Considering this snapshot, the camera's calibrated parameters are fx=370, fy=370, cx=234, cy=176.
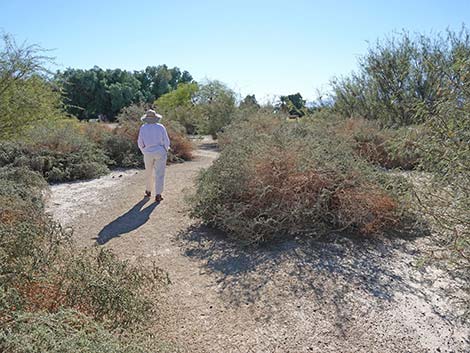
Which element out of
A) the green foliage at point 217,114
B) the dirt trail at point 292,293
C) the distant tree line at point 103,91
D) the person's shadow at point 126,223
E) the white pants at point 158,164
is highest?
the distant tree line at point 103,91

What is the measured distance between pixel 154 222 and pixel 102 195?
2.37 m

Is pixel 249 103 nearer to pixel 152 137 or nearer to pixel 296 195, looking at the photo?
pixel 152 137

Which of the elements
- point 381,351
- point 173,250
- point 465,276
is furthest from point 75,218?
point 465,276

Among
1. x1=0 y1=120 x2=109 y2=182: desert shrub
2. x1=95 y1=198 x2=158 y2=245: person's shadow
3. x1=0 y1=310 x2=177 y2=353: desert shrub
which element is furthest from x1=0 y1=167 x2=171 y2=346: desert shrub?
x1=0 y1=120 x2=109 y2=182: desert shrub

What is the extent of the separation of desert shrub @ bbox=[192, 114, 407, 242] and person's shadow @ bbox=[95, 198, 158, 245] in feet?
3.27

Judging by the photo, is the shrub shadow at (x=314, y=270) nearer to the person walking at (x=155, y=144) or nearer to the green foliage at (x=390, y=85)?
the person walking at (x=155, y=144)

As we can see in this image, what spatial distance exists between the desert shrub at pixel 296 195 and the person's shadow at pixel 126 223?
3.27 ft

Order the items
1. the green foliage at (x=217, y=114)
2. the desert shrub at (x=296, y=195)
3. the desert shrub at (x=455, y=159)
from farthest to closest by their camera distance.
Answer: the green foliage at (x=217, y=114) < the desert shrub at (x=296, y=195) < the desert shrub at (x=455, y=159)

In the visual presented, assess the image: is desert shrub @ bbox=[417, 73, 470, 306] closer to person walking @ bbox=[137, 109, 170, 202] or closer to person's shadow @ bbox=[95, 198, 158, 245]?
person's shadow @ bbox=[95, 198, 158, 245]

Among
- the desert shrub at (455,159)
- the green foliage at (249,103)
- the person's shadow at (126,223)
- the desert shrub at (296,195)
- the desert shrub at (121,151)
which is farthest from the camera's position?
the green foliage at (249,103)

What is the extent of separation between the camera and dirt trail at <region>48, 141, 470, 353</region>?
3.17m

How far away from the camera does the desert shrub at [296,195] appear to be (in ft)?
16.3

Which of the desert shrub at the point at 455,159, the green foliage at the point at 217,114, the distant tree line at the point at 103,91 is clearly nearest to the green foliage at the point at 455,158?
the desert shrub at the point at 455,159

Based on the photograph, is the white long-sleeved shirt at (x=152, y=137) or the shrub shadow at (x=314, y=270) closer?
the shrub shadow at (x=314, y=270)
